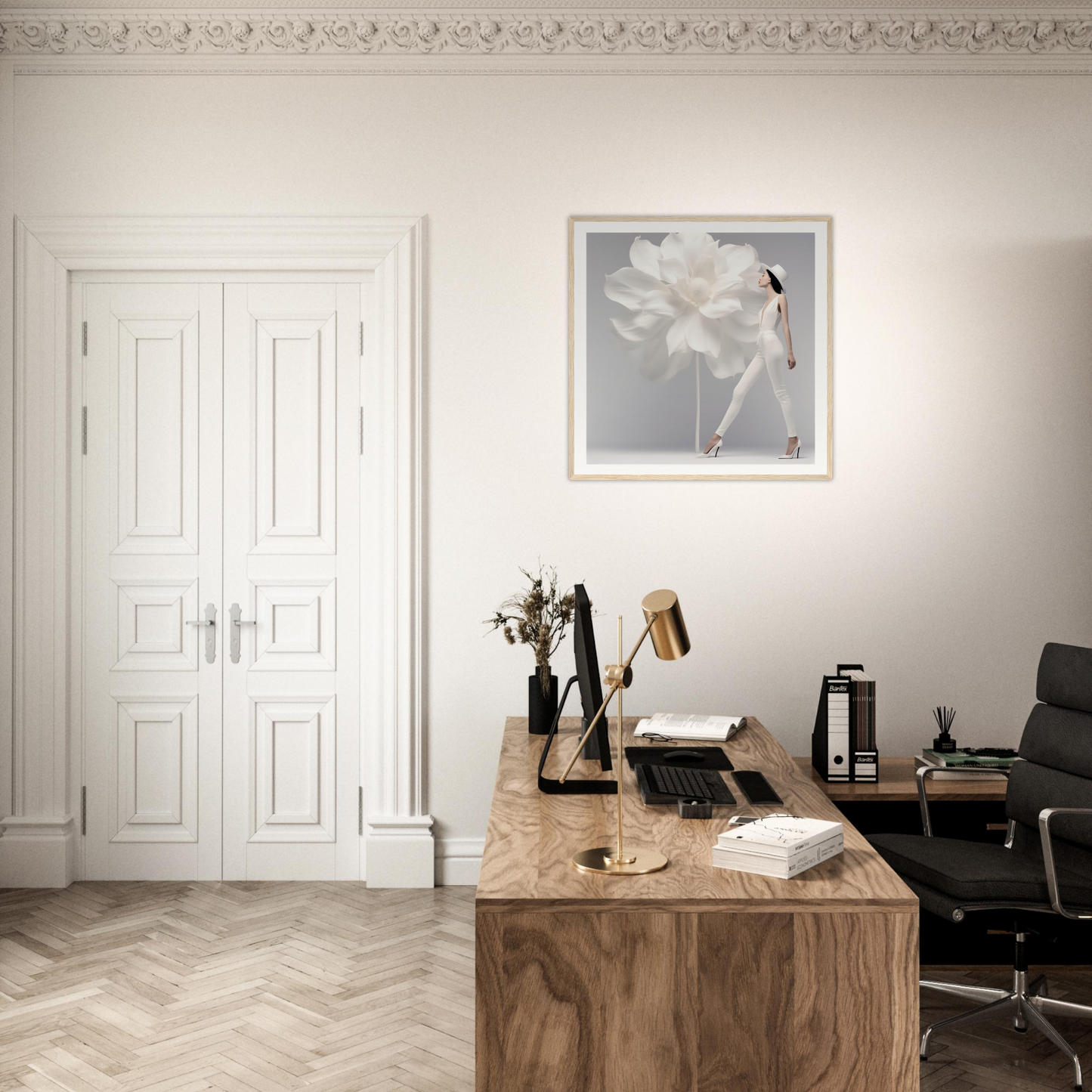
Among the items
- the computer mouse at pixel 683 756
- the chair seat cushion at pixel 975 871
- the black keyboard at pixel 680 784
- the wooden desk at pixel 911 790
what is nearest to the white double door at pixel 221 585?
the computer mouse at pixel 683 756

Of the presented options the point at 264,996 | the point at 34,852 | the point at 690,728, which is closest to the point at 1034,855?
the point at 690,728

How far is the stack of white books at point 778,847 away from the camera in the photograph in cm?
182

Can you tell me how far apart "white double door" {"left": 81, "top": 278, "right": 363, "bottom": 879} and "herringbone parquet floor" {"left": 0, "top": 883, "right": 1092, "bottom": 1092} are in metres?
0.26

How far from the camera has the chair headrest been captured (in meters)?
2.79

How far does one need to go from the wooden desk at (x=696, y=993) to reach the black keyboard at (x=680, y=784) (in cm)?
59

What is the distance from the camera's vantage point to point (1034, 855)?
2.87m

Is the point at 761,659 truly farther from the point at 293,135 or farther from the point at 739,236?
the point at 293,135

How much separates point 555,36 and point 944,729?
3.05m

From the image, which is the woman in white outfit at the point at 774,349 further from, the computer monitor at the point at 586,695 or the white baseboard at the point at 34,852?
the white baseboard at the point at 34,852

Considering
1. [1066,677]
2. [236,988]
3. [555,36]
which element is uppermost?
[555,36]

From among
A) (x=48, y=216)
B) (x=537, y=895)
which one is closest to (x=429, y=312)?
(x=48, y=216)

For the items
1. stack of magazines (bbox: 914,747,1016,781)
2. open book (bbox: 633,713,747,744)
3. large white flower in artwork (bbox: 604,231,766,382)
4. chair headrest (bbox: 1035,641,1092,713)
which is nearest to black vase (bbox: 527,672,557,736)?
open book (bbox: 633,713,747,744)

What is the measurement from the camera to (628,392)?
3801 millimetres

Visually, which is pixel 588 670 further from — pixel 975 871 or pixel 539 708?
pixel 975 871
